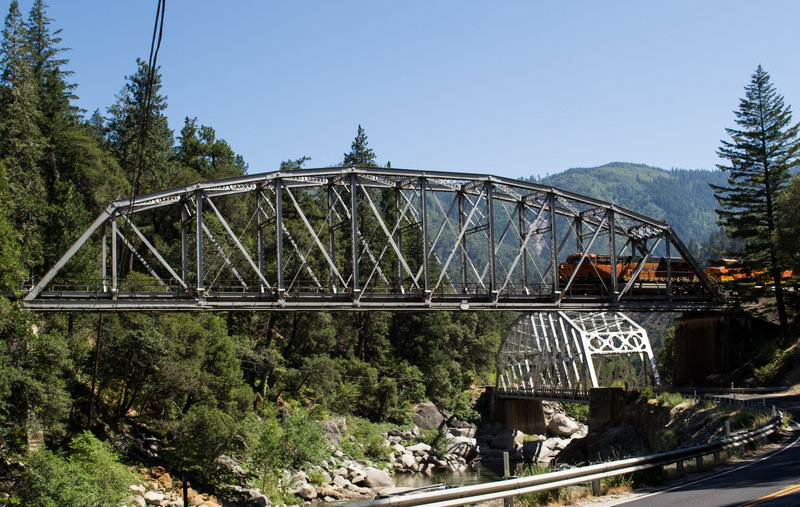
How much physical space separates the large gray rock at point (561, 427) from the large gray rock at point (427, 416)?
45.4 ft

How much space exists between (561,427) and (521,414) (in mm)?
5802

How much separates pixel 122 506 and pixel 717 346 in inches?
1648

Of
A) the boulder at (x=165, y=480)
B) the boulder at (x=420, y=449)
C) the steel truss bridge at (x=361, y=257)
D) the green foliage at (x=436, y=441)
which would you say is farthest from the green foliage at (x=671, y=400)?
the boulder at (x=420, y=449)

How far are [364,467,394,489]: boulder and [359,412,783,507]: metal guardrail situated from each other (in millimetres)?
36558

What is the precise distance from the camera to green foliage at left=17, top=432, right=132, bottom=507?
29000mm

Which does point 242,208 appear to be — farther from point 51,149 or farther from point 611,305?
point 611,305

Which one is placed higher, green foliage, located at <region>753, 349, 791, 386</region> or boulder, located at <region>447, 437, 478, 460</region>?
green foliage, located at <region>753, 349, 791, 386</region>

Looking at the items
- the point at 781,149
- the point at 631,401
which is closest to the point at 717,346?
the point at 631,401

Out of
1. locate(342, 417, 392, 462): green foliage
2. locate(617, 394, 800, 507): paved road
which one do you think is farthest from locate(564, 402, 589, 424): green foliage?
locate(617, 394, 800, 507): paved road

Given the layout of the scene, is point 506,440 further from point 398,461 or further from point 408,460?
point 398,461

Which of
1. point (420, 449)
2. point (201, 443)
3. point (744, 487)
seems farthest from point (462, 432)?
point (744, 487)

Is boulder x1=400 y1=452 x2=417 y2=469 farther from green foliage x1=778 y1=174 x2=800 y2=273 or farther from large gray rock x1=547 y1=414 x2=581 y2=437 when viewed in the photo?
green foliage x1=778 y1=174 x2=800 y2=273

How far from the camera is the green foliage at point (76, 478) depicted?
29.0m

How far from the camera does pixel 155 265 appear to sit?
194 ft
